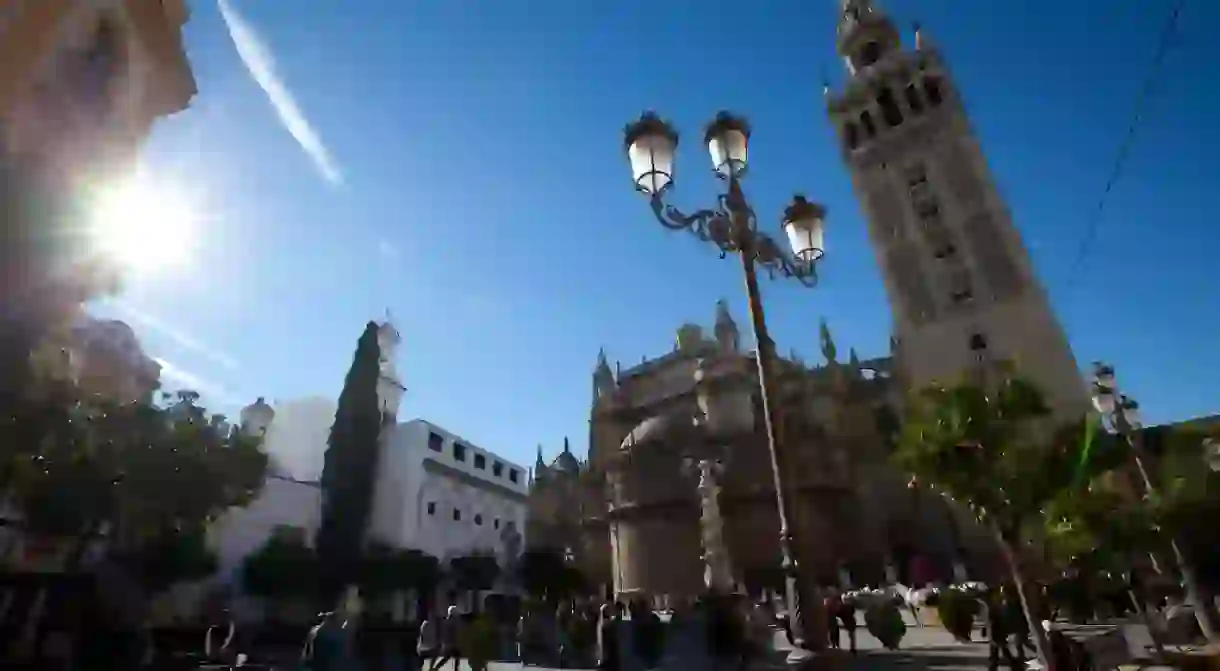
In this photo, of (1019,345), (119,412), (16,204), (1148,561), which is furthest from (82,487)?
(1019,345)

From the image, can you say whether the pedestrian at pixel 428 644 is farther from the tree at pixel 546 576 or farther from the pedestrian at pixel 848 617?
the tree at pixel 546 576

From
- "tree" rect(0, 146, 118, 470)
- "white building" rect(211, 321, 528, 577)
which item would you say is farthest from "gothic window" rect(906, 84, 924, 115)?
"tree" rect(0, 146, 118, 470)

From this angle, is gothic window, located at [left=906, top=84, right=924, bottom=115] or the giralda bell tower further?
gothic window, located at [left=906, top=84, right=924, bottom=115]

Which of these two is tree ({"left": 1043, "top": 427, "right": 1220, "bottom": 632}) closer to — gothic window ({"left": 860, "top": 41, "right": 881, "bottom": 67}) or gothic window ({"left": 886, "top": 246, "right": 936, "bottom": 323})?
gothic window ({"left": 886, "top": 246, "right": 936, "bottom": 323})

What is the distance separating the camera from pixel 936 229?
123 feet

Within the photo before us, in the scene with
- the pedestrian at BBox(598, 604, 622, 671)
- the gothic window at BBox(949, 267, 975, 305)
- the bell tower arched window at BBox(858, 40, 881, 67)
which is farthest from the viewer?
the bell tower arched window at BBox(858, 40, 881, 67)

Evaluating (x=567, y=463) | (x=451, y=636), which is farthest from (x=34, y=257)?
(x=567, y=463)

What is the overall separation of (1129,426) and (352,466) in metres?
36.7

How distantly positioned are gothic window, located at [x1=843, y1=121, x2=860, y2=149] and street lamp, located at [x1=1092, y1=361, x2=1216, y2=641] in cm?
2825

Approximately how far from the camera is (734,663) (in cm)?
1405

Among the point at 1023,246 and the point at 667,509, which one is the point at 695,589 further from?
the point at 1023,246

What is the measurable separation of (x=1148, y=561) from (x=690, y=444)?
23.8 m

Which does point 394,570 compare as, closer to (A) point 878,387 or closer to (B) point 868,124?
(A) point 878,387

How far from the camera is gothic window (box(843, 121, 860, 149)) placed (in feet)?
140
